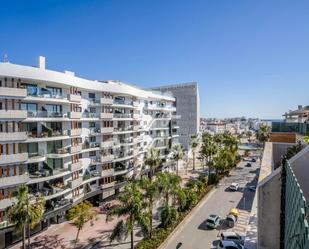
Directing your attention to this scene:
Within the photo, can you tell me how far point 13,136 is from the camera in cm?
2691

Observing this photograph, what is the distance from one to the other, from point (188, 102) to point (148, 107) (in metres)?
34.3

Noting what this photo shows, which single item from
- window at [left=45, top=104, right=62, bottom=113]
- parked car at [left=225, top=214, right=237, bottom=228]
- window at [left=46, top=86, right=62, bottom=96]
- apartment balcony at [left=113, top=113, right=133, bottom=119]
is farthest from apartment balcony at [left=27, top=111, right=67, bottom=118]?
parked car at [left=225, top=214, right=237, bottom=228]

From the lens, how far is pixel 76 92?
36.9 metres

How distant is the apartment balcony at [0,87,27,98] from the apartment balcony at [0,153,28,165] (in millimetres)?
6141

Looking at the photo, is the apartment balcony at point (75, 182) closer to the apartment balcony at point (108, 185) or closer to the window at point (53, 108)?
the apartment balcony at point (108, 185)

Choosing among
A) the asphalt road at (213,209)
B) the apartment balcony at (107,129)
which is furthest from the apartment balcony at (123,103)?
the asphalt road at (213,209)

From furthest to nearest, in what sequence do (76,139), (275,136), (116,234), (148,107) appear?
(148,107) < (76,139) < (275,136) < (116,234)

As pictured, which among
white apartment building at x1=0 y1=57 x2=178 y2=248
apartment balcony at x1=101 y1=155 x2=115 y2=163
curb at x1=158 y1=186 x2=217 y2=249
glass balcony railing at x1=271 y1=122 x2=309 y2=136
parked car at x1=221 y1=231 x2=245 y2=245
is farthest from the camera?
apartment balcony at x1=101 y1=155 x2=115 y2=163

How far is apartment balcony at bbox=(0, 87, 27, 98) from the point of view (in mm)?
26031

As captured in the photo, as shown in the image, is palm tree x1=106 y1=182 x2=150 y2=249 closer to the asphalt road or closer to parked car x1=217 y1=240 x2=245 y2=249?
the asphalt road

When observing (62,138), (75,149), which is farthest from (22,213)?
(75,149)

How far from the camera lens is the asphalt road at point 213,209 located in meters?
29.5

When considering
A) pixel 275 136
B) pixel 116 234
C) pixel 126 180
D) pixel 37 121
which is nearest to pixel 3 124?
pixel 37 121

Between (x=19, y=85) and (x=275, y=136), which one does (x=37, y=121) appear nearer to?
(x=19, y=85)
